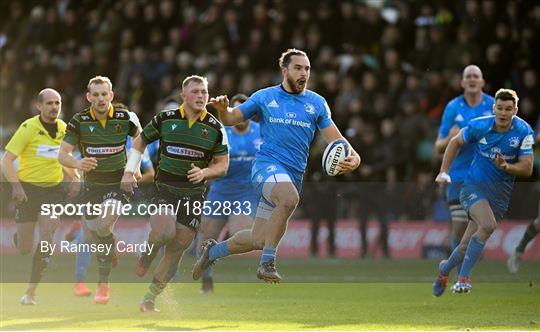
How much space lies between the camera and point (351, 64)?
23.6 m

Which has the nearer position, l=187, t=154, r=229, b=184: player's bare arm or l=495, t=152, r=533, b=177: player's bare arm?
l=187, t=154, r=229, b=184: player's bare arm

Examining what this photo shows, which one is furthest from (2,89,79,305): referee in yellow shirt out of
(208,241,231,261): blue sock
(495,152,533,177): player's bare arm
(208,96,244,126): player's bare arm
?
(495,152,533,177): player's bare arm

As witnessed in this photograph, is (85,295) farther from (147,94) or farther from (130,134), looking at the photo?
(147,94)

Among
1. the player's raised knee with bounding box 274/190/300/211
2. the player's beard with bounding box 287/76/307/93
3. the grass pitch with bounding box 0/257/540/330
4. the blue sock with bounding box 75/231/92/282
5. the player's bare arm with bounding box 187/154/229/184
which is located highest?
the player's beard with bounding box 287/76/307/93

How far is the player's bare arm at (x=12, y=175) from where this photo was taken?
15.6 meters

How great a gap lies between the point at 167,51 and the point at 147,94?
1.00 metres

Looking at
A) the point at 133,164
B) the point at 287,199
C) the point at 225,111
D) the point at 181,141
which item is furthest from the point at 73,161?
the point at 287,199

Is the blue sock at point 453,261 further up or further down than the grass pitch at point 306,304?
further up

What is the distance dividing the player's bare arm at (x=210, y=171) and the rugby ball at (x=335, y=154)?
125 centimetres

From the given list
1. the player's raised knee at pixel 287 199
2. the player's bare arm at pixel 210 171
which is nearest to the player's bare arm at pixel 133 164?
the player's bare arm at pixel 210 171

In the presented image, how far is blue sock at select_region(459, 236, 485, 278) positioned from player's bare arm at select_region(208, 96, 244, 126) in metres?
3.50

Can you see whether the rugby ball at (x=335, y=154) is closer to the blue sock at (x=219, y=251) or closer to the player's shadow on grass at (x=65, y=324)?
the blue sock at (x=219, y=251)

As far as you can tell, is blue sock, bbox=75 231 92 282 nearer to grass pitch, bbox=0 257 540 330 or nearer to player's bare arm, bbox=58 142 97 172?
grass pitch, bbox=0 257 540 330

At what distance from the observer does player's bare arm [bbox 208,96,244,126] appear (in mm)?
13055
